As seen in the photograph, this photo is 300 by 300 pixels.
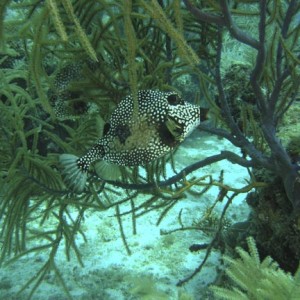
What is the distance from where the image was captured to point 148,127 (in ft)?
8.43

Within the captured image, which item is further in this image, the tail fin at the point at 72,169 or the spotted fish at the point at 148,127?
the tail fin at the point at 72,169

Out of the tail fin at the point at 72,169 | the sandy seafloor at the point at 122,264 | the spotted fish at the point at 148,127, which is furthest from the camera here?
the sandy seafloor at the point at 122,264

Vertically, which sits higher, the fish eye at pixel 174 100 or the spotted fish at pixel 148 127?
the fish eye at pixel 174 100

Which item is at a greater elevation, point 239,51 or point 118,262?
point 239,51

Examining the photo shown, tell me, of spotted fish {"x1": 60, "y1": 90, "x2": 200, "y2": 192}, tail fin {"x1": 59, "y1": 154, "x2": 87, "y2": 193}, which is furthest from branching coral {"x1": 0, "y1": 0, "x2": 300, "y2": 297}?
tail fin {"x1": 59, "y1": 154, "x2": 87, "y2": 193}

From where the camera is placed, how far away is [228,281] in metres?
3.74

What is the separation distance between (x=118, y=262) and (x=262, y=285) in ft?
9.27

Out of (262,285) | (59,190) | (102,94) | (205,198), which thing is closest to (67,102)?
(102,94)

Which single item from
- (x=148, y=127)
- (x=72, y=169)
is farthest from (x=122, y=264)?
(x=148, y=127)

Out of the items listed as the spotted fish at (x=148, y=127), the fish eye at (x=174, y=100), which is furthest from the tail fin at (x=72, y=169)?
the fish eye at (x=174, y=100)

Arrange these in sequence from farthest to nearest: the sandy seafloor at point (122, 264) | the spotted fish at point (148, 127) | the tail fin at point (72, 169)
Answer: the sandy seafloor at point (122, 264), the tail fin at point (72, 169), the spotted fish at point (148, 127)

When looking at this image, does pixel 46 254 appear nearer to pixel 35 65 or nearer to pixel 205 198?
pixel 205 198

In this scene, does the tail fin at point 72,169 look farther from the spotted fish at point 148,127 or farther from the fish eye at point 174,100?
the fish eye at point 174,100

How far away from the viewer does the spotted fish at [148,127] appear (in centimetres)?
256
